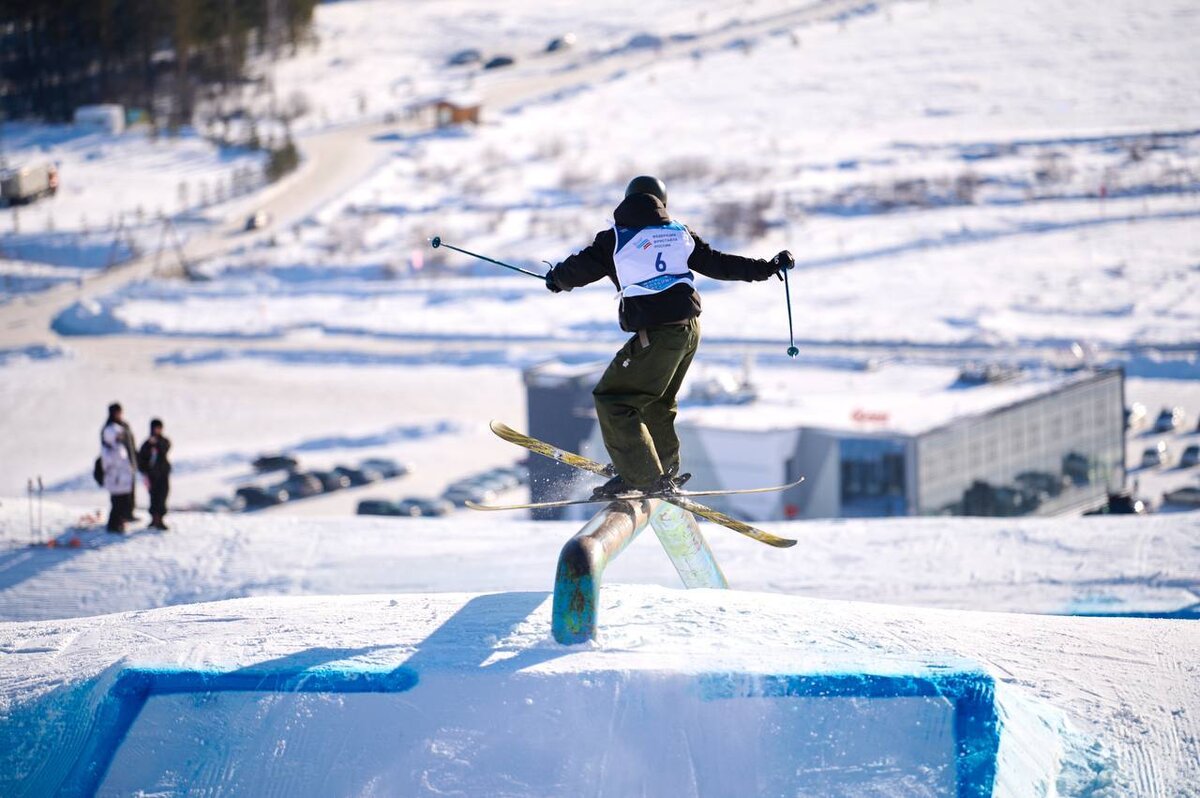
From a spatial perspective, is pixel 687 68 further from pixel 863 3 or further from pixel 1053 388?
pixel 1053 388

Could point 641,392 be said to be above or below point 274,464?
above

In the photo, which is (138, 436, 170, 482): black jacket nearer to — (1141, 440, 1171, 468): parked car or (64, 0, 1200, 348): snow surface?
(1141, 440, 1171, 468): parked car

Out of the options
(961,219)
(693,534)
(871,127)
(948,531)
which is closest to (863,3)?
(871,127)

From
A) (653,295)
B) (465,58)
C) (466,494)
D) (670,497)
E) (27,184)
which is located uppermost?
(465,58)

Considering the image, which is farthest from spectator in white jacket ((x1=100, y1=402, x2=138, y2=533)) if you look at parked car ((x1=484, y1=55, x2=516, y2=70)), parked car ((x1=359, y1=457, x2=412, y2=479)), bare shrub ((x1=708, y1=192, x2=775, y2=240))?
parked car ((x1=484, y1=55, x2=516, y2=70))

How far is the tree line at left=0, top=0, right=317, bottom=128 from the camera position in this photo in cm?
5294

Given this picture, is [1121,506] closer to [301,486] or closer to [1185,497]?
[1185,497]

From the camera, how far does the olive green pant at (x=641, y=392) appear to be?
7.01 meters

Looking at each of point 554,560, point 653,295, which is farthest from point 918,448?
point 653,295

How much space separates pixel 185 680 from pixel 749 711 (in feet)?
8.60

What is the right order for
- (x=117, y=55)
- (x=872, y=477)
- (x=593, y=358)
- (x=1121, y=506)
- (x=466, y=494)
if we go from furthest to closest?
(x=117, y=55) < (x=593, y=358) < (x=466, y=494) < (x=872, y=477) < (x=1121, y=506)

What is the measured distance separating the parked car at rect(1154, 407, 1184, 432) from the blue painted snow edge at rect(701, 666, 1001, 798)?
59.8ft

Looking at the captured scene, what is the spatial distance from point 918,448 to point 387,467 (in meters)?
9.79

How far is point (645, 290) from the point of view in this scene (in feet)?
22.8
